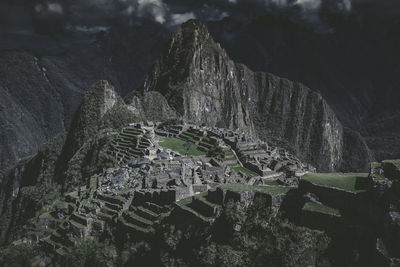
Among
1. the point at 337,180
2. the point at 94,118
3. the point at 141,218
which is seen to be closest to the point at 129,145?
the point at 141,218

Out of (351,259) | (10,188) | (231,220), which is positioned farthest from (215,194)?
(10,188)

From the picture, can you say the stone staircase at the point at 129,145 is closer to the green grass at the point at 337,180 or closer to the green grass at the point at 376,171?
the green grass at the point at 337,180

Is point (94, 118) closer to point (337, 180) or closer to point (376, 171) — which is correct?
point (337, 180)

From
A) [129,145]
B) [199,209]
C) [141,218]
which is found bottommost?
[141,218]

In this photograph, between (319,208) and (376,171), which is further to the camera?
(376,171)

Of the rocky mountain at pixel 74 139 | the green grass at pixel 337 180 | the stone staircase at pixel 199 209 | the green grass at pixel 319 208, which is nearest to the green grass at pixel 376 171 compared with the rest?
the green grass at pixel 337 180
